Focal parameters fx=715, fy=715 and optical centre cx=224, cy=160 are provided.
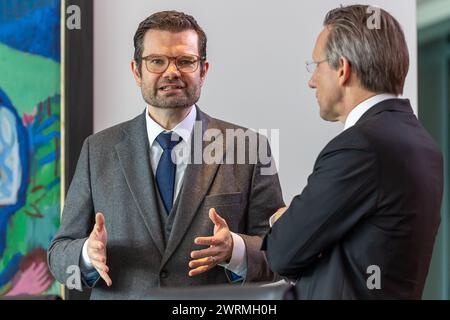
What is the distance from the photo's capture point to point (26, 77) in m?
2.49

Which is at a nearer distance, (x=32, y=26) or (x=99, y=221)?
(x=99, y=221)

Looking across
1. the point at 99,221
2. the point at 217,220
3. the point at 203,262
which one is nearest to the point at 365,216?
the point at 217,220

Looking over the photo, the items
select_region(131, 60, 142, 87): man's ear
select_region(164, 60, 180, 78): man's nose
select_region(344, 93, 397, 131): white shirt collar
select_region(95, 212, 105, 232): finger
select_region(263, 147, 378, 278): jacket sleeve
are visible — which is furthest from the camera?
select_region(131, 60, 142, 87): man's ear

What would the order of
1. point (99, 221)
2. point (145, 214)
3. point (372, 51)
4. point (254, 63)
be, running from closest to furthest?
point (372, 51) < point (99, 221) < point (145, 214) < point (254, 63)

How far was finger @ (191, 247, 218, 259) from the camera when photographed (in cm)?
216

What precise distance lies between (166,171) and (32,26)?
2.31 feet

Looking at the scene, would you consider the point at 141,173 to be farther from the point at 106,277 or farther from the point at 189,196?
the point at 106,277

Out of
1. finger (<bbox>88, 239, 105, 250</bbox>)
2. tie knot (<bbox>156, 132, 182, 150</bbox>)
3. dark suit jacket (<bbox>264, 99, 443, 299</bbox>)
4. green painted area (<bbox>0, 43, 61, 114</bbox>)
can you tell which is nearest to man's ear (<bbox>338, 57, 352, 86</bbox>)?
dark suit jacket (<bbox>264, 99, 443, 299</bbox>)

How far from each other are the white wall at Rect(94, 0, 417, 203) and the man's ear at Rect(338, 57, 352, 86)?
0.80 m

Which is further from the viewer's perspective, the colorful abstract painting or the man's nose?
the colorful abstract painting

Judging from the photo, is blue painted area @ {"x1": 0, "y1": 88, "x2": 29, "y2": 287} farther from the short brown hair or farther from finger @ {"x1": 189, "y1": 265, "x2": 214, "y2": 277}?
finger @ {"x1": 189, "y1": 265, "x2": 214, "y2": 277}

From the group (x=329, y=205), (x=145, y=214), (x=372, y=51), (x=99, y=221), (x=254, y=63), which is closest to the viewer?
(x=329, y=205)

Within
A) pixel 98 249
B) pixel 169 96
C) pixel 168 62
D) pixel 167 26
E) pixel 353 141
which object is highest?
pixel 167 26

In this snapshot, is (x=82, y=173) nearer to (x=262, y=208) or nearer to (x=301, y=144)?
(x=262, y=208)
